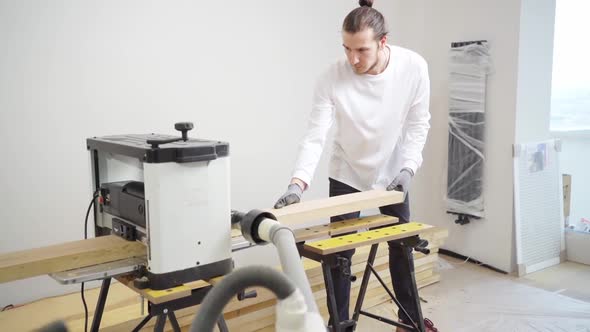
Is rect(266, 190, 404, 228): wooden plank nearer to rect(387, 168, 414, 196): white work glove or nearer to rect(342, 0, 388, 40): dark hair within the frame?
rect(387, 168, 414, 196): white work glove

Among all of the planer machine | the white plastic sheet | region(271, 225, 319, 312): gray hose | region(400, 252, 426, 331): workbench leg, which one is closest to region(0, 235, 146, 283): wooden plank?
the planer machine

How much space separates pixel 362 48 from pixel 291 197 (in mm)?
644

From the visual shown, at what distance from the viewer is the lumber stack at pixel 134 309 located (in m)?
2.11

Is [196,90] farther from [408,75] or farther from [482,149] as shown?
[482,149]

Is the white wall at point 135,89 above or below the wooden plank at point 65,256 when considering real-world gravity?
above

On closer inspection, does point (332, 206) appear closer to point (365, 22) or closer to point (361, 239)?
point (361, 239)

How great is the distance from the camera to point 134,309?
2.23m

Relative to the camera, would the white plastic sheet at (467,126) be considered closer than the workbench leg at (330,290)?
No

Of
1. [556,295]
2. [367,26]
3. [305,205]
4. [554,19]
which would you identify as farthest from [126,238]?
[554,19]

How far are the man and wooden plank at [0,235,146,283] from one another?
84 centimetres

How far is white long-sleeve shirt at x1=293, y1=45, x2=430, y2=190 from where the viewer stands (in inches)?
84.7

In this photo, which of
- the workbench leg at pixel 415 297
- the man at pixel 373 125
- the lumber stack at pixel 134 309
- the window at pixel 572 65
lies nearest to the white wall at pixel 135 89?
the lumber stack at pixel 134 309

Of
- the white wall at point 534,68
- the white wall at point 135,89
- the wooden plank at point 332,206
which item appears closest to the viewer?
the wooden plank at point 332,206

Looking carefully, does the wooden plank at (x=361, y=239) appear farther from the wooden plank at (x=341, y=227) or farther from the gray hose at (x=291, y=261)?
the gray hose at (x=291, y=261)
